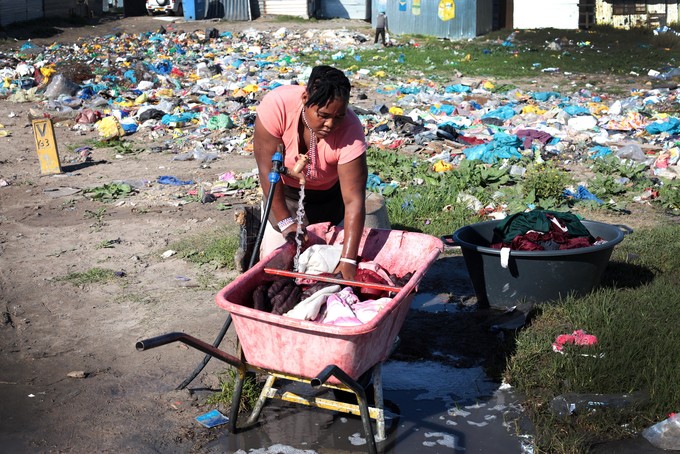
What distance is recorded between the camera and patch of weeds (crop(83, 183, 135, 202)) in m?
8.43

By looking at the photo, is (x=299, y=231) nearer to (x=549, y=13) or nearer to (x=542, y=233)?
(x=542, y=233)

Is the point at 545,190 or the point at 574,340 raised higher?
the point at 545,190

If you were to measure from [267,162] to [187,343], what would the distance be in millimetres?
1198

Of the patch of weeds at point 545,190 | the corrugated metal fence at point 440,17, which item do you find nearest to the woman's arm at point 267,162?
the patch of weeds at point 545,190

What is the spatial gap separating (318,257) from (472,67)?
1568 centimetres

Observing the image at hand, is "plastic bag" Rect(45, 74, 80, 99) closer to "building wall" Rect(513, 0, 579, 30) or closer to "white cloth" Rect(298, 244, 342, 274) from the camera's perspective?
"white cloth" Rect(298, 244, 342, 274)

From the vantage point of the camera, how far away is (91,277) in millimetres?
5961

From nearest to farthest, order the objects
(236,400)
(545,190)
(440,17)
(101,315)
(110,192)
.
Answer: (236,400)
(101,315)
(545,190)
(110,192)
(440,17)

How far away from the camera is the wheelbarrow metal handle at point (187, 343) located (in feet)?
9.77

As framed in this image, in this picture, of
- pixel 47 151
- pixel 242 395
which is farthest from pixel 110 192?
pixel 242 395

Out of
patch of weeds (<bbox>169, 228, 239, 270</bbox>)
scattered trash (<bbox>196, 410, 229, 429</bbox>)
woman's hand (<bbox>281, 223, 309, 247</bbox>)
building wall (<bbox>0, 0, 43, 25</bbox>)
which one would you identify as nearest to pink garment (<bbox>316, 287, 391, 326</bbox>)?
woman's hand (<bbox>281, 223, 309, 247</bbox>)

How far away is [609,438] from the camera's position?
3.74 meters

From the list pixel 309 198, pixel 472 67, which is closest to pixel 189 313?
pixel 309 198

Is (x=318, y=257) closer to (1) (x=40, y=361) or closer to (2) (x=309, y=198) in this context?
(2) (x=309, y=198)
